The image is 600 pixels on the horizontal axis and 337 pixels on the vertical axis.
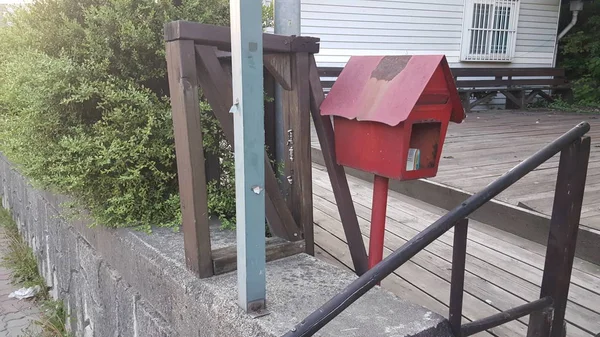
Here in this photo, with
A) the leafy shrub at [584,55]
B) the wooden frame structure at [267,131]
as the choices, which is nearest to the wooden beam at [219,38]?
the wooden frame structure at [267,131]

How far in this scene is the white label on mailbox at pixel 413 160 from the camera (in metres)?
1.53

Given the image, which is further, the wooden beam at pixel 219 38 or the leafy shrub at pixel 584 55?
the leafy shrub at pixel 584 55

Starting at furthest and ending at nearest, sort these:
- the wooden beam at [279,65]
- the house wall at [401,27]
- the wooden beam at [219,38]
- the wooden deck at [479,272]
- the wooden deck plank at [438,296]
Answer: the house wall at [401,27] < the wooden deck at [479,272] < the wooden deck plank at [438,296] < the wooden beam at [279,65] < the wooden beam at [219,38]

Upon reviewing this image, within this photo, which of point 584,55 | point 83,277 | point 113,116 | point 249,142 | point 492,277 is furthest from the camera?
point 584,55

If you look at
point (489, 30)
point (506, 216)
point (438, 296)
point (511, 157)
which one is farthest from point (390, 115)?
point (489, 30)

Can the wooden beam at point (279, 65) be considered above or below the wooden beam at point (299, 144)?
above

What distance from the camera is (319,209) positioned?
11.3ft

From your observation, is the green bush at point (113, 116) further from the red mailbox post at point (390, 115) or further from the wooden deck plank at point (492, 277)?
the wooden deck plank at point (492, 277)

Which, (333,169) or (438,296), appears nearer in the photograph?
(333,169)

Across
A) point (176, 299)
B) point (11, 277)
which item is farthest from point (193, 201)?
point (11, 277)

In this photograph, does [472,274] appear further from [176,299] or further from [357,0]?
[357,0]

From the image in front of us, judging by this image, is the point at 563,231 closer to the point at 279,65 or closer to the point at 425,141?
the point at 425,141

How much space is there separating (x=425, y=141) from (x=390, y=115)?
0.20 m

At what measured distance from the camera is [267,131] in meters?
2.00
